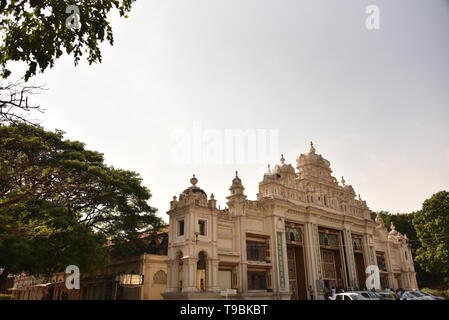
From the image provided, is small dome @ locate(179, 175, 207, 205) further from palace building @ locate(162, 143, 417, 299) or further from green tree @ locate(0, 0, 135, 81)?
green tree @ locate(0, 0, 135, 81)

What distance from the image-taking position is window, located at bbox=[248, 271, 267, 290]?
26.4 meters

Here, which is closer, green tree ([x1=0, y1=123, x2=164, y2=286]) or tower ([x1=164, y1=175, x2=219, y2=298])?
green tree ([x1=0, y1=123, x2=164, y2=286])

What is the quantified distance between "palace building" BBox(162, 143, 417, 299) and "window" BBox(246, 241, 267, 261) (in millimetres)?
75

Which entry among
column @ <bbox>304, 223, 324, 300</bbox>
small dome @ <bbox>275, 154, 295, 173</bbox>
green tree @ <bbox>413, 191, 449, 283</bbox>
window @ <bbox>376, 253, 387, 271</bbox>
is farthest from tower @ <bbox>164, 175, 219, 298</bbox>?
green tree @ <bbox>413, 191, 449, 283</bbox>

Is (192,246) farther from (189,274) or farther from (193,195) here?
(193,195)

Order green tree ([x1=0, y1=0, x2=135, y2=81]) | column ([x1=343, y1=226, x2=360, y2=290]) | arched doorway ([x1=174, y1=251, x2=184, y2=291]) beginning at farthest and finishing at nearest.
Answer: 1. column ([x1=343, y1=226, x2=360, y2=290])
2. arched doorway ([x1=174, y1=251, x2=184, y2=291])
3. green tree ([x1=0, y1=0, x2=135, y2=81])

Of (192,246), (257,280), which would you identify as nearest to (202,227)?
(192,246)

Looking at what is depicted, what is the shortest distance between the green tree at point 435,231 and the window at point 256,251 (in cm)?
2504

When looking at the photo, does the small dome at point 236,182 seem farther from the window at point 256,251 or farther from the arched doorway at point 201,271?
the arched doorway at point 201,271

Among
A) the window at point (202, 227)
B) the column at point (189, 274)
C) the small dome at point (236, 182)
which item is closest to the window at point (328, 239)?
the small dome at point (236, 182)

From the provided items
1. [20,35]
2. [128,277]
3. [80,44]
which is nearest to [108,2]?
[80,44]

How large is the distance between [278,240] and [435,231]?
79.4ft

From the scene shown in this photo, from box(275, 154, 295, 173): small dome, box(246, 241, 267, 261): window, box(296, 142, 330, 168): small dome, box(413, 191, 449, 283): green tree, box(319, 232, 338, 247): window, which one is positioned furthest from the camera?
box(413, 191, 449, 283): green tree
